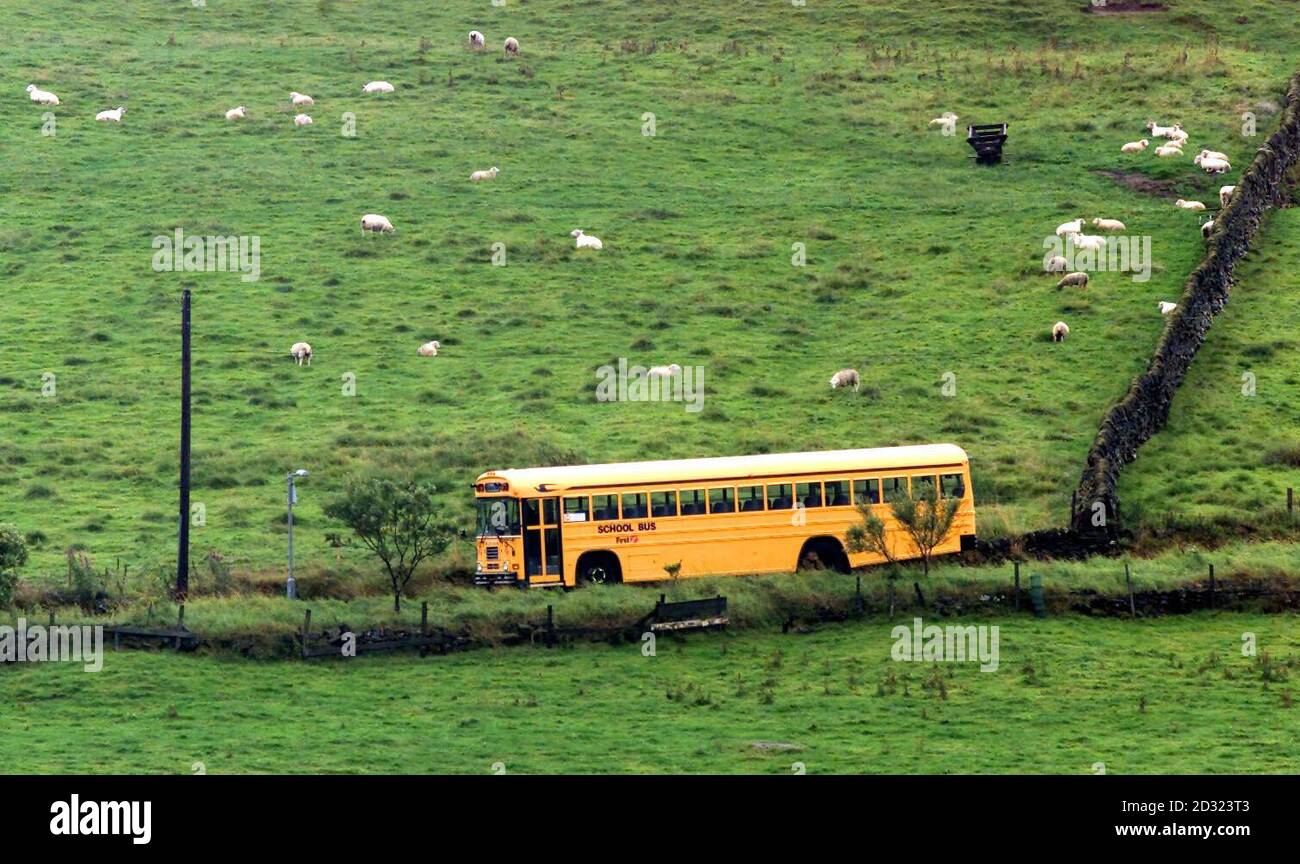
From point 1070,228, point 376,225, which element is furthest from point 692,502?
point 376,225

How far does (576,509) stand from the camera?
49625 mm

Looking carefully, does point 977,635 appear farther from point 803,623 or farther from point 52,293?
point 52,293

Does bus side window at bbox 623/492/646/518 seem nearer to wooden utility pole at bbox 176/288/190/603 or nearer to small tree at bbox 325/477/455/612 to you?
small tree at bbox 325/477/455/612

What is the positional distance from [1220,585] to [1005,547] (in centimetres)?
567

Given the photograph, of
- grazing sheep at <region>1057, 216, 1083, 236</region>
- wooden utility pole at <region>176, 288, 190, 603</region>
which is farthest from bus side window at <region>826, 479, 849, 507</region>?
grazing sheep at <region>1057, 216, 1083, 236</region>

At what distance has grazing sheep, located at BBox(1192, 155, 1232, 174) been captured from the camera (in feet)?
272

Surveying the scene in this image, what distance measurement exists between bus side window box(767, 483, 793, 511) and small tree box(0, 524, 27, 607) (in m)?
18.4

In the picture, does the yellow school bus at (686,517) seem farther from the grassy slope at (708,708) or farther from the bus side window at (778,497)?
the grassy slope at (708,708)

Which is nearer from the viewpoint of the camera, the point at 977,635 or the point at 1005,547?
A: the point at 977,635

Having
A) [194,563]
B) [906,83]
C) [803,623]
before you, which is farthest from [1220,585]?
[906,83]

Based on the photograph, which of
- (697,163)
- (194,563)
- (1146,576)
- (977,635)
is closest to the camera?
(977,635)

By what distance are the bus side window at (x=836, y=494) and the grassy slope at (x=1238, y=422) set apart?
8.67 metres

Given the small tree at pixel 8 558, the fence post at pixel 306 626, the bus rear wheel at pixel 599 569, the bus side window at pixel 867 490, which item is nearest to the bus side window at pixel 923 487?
the bus side window at pixel 867 490

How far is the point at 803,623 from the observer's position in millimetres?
46406
